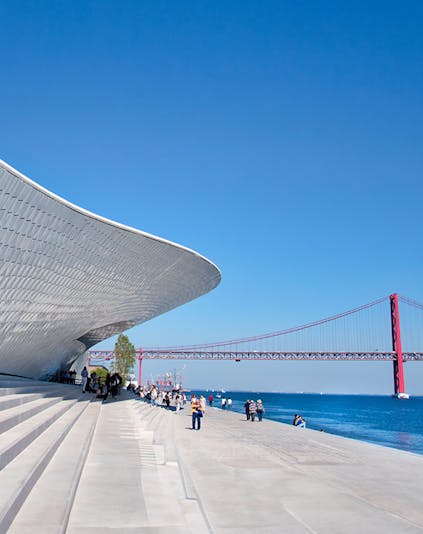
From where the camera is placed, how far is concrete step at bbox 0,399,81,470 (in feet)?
15.9

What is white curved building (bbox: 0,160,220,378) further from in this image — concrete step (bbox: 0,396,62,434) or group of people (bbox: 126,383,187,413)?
group of people (bbox: 126,383,187,413)

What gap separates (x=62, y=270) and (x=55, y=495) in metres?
8.27

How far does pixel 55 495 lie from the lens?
A: 4.51m

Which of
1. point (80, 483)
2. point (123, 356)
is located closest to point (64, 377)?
point (80, 483)

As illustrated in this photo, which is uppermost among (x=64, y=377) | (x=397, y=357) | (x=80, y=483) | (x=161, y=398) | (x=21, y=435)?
(x=397, y=357)

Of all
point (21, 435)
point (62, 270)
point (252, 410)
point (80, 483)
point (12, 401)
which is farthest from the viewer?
point (252, 410)

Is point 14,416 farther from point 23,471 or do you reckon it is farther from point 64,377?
point 64,377

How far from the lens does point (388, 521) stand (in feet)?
17.1

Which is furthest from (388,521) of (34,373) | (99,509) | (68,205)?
(34,373)

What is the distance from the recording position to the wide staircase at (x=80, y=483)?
4.07 m

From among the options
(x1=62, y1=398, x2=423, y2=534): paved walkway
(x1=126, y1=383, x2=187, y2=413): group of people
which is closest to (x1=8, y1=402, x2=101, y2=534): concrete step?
(x1=62, y1=398, x2=423, y2=534): paved walkway

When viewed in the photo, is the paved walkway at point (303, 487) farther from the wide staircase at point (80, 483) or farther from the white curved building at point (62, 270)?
the white curved building at point (62, 270)

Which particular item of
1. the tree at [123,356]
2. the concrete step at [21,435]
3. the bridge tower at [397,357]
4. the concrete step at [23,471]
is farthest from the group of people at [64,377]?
the bridge tower at [397,357]

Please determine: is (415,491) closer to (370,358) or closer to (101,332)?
(101,332)
